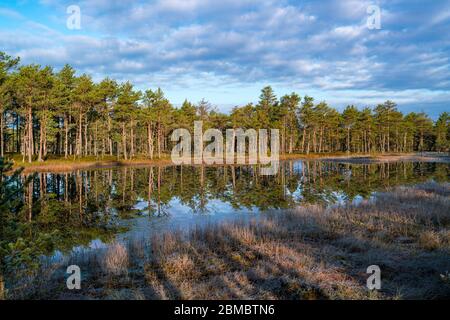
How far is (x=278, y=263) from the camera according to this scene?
9578 millimetres

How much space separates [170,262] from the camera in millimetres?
9805

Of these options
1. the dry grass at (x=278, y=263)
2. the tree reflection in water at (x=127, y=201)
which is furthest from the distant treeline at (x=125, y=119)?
the dry grass at (x=278, y=263)

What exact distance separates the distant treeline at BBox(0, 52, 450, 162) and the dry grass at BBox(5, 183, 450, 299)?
45.6 m

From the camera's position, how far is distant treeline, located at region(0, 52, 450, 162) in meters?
52.2

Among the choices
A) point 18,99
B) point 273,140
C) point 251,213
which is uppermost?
point 18,99

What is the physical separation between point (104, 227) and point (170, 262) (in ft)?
26.6

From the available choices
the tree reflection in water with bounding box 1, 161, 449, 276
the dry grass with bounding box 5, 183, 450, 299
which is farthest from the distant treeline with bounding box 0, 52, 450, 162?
the dry grass with bounding box 5, 183, 450, 299

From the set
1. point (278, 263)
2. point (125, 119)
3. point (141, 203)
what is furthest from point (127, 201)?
point (125, 119)

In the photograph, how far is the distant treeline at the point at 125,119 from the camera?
52188mm

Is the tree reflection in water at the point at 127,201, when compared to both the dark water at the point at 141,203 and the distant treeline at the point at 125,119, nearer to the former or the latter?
the dark water at the point at 141,203

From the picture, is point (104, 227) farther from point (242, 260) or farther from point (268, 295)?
point (268, 295)

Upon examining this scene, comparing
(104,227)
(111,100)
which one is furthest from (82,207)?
(111,100)

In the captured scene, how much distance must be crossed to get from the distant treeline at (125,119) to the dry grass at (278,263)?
4563 cm

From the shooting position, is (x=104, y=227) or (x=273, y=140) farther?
(x=273, y=140)
